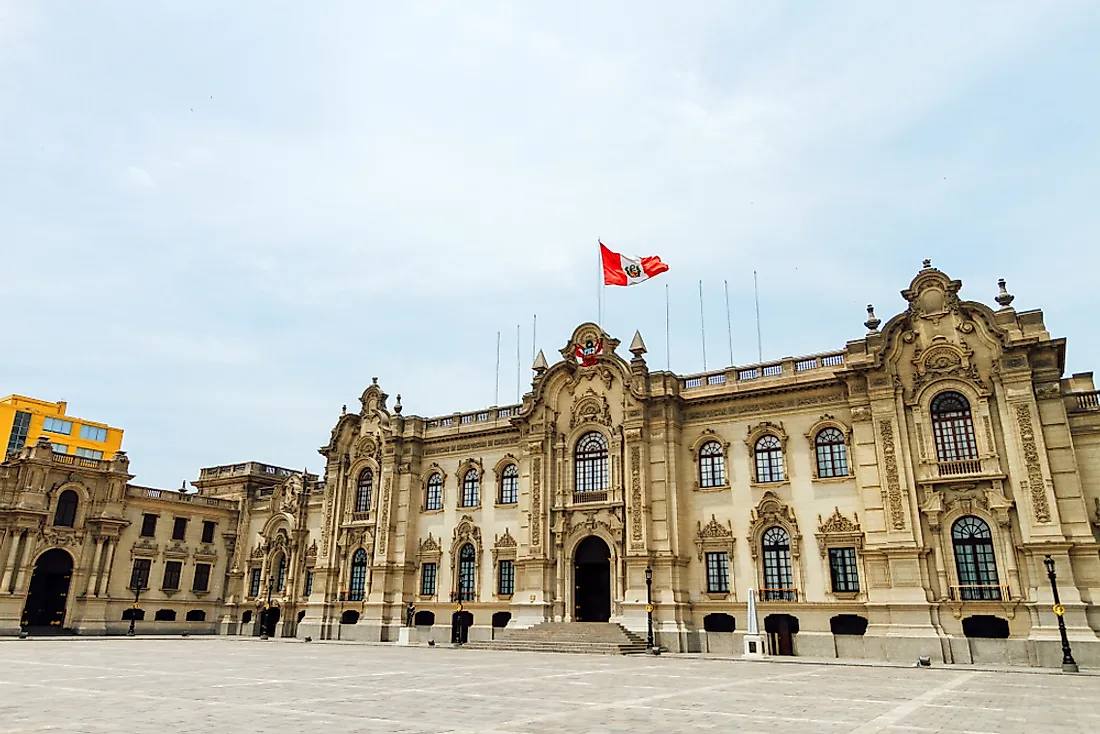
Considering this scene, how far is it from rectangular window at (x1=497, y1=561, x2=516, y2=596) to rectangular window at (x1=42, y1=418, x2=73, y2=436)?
57854mm

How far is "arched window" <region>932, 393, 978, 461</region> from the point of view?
31031 mm

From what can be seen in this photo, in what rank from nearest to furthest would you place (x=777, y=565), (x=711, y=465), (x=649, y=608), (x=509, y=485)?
1. (x=649, y=608)
2. (x=777, y=565)
3. (x=711, y=465)
4. (x=509, y=485)

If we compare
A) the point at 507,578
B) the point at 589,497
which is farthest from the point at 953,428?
the point at 507,578

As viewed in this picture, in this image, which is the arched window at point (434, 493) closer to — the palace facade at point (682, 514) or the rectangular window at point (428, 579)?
the palace facade at point (682, 514)

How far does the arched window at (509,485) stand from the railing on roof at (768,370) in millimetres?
10565

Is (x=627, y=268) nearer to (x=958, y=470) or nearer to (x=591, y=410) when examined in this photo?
(x=591, y=410)

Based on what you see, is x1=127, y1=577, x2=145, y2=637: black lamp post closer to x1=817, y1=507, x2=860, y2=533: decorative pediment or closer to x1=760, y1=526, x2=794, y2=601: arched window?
x1=760, y1=526, x2=794, y2=601: arched window

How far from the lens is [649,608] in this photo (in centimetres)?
3322

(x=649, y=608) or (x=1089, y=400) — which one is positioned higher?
(x=1089, y=400)

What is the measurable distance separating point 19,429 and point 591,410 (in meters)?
62.0

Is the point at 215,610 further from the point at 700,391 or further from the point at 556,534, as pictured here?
the point at 700,391

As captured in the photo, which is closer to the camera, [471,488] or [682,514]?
[682,514]

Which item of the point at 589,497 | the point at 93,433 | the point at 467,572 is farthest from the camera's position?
the point at 93,433

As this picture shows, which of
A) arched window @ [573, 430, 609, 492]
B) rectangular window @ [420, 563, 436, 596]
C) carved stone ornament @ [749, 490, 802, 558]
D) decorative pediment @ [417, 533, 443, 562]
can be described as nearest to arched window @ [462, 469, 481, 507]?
decorative pediment @ [417, 533, 443, 562]
